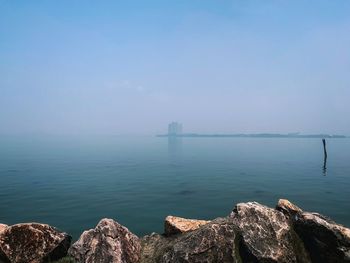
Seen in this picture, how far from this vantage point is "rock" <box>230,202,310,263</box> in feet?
36.3

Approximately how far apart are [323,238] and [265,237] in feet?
6.83

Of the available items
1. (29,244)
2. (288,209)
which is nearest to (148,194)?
(288,209)

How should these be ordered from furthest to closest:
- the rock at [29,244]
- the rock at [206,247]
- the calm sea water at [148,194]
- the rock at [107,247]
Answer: the calm sea water at [148,194]
the rock at [29,244]
the rock at [107,247]
the rock at [206,247]

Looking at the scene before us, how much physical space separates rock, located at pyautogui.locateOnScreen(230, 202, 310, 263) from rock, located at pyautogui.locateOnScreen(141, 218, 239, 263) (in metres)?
0.40

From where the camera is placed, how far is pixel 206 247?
10961mm

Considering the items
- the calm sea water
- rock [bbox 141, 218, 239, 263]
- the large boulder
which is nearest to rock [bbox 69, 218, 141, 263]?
rock [bbox 141, 218, 239, 263]

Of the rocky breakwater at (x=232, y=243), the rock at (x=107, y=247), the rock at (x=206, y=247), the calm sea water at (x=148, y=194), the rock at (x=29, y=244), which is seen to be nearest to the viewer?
the rock at (x=206, y=247)

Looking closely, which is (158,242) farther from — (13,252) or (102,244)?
(13,252)

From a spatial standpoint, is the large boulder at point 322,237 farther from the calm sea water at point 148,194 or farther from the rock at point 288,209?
the calm sea water at point 148,194

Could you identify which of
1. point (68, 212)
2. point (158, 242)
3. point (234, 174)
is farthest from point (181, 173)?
point (158, 242)

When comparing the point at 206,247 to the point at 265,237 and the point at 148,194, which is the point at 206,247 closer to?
the point at 265,237

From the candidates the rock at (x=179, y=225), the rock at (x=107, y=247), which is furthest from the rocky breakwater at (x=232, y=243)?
the rock at (x=179, y=225)

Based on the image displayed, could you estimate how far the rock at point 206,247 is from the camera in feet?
35.5

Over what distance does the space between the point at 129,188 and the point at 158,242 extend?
994 inches
